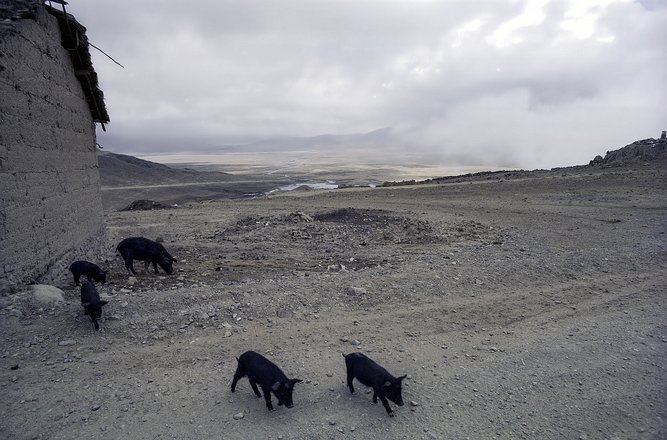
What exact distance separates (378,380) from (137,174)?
59754mm

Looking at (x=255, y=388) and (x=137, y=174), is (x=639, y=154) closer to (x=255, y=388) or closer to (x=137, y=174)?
(x=255, y=388)

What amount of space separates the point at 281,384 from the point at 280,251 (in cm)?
824

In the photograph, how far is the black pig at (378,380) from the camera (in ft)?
17.5

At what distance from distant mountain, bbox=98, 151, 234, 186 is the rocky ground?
44.4 meters

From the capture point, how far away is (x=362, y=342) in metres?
7.16

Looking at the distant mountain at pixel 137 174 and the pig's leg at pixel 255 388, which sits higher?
the distant mountain at pixel 137 174

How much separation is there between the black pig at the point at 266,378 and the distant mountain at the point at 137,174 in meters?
50.9

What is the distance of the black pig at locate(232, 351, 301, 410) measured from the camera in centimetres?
527

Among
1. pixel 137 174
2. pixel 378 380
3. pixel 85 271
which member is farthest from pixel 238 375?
pixel 137 174

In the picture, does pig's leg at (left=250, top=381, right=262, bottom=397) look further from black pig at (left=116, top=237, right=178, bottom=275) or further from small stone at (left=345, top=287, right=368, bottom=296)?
black pig at (left=116, top=237, right=178, bottom=275)

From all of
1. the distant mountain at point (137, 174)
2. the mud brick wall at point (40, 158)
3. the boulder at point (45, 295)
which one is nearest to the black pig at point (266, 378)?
the boulder at point (45, 295)

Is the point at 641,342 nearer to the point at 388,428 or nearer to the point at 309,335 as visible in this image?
the point at 388,428

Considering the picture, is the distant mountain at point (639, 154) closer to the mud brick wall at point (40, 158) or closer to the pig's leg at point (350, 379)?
the pig's leg at point (350, 379)

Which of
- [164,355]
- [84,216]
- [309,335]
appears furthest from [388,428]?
[84,216]
